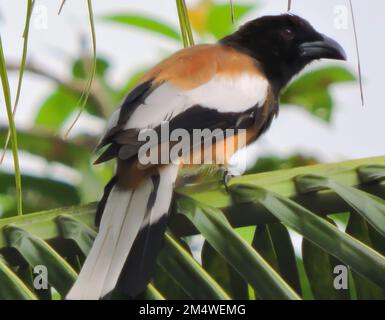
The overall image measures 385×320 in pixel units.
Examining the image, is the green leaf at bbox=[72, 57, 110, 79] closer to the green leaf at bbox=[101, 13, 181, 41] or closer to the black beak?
the green leaf at bbox=[101, 13, 181, 41]

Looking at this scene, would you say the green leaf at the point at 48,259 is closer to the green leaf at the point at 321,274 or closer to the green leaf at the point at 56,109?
the green leaf at the point at 321,274

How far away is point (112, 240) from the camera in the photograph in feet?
7.03

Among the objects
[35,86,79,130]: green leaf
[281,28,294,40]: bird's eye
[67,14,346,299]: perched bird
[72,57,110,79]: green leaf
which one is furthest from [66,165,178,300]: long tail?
[72,57,110,79]: green leaf

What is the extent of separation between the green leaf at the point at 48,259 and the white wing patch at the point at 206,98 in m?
0.64

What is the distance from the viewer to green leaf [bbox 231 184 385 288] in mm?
1854

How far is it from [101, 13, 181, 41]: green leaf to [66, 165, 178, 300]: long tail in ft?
7.80

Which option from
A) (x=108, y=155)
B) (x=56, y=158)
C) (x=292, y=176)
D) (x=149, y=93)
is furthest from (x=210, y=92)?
(x=56, y=158)

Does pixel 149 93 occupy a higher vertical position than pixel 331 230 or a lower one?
higher

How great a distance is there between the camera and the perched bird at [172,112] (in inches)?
81.9

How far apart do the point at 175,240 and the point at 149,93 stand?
770 mm

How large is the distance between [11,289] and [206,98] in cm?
131

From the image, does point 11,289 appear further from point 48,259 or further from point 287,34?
point 287,34

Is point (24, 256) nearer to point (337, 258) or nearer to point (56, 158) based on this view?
point (337, 258)
